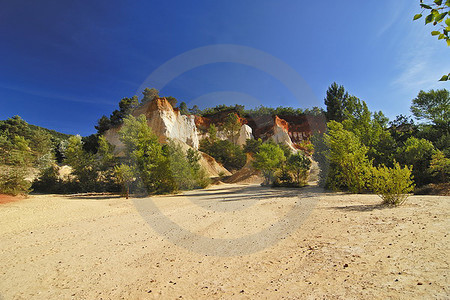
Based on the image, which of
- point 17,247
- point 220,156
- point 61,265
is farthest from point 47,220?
point 220,156

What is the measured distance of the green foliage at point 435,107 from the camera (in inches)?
760

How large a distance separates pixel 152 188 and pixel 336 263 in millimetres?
18245

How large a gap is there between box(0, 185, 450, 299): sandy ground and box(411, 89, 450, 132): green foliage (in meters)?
20.9

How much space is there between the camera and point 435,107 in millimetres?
21016

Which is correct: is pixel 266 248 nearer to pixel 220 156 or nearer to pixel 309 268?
pixel 309 268

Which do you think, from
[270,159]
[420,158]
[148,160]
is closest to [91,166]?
[148,160]

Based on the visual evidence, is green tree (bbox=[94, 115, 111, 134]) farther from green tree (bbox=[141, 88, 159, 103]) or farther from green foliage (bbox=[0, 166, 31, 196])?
green foliage (bbox=[0, 166, 31, 196])

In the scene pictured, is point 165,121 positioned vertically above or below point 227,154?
above

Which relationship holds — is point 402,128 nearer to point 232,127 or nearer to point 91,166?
point 91,166

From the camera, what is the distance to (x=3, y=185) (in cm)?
1368

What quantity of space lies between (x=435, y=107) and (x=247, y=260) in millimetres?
28965

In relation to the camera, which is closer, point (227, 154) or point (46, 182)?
point (46, 182)

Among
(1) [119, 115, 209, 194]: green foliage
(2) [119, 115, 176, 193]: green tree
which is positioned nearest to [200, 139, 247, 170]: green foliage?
(1) [119, 115, 209, 194]: green foliage

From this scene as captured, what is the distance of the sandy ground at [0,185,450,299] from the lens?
2.65 meters
